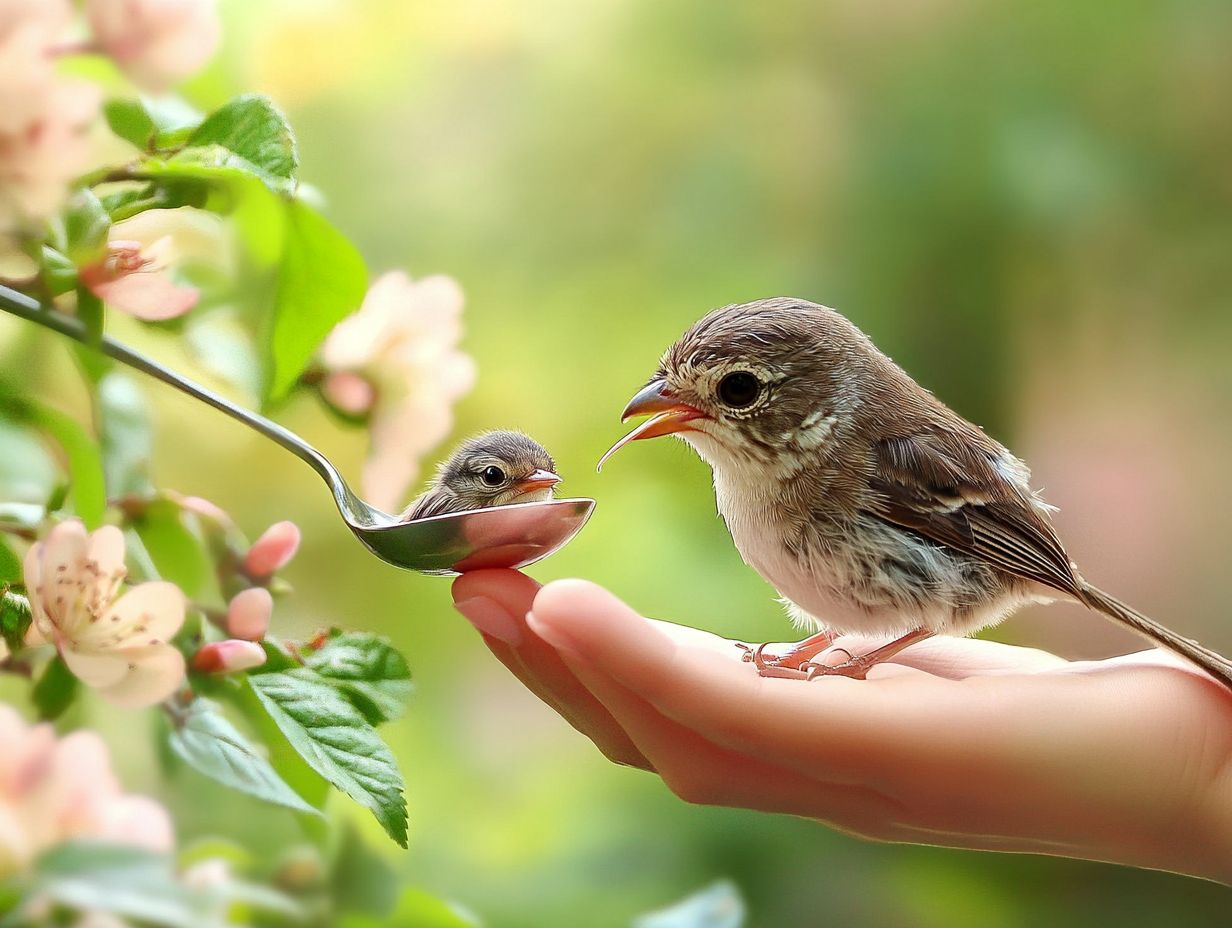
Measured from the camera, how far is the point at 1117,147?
225 cm

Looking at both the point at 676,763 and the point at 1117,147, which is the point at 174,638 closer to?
the point at 676,763

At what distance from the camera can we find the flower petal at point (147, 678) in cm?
65

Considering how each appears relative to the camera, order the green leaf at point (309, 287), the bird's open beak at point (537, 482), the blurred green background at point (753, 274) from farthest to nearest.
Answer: the blurred green background at point (753, 274) < the bird's open beak at point (537, 482) < the green leaf at point (309, 287)

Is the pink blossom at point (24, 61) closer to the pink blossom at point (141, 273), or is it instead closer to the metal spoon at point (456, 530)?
the pink blossom at point (141, 273)

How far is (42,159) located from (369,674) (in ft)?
1.13

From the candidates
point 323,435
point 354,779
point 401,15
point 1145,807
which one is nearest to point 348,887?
point 354,779

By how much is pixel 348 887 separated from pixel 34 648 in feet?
0.80

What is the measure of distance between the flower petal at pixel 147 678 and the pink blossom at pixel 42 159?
0.24 meters

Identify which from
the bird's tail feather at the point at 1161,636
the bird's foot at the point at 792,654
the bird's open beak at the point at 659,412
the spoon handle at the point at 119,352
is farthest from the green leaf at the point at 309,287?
the bird's tail feather at the point at 1161,636

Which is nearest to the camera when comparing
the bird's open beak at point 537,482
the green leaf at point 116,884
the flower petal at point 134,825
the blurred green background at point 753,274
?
the green leaf at point 116,884

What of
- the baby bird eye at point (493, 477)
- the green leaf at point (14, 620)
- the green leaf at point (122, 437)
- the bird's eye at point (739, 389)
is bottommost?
the green leaf at point (14, 620)

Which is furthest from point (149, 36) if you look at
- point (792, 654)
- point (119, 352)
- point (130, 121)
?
point (792, 654)

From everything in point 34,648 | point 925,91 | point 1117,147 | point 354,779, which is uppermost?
point 1117,147

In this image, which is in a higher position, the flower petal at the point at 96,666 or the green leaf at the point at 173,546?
the green leaf at the point at 173,546
